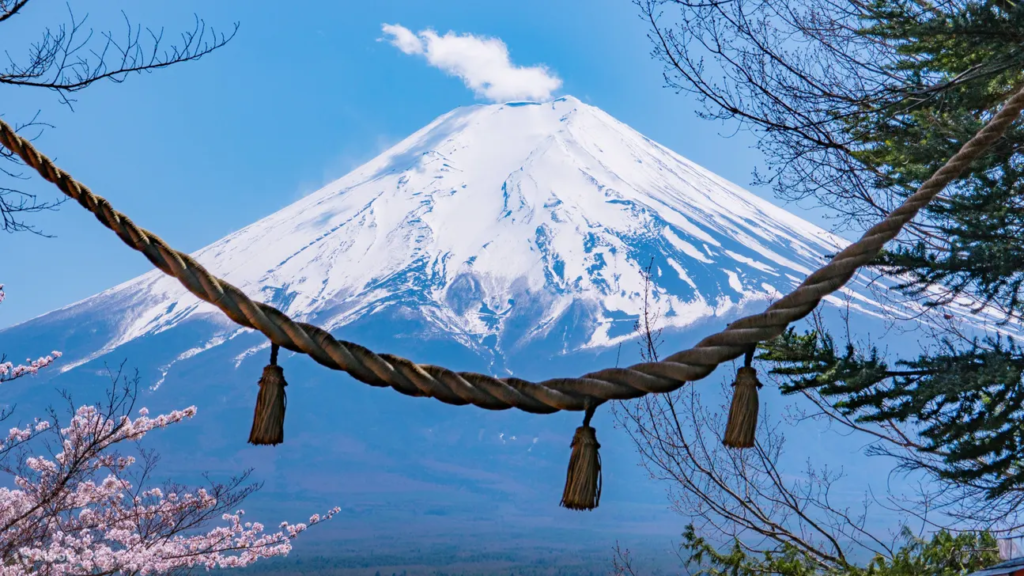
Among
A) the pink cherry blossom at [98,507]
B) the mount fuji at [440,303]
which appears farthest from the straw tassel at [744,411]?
the mount fuji at [440,303]

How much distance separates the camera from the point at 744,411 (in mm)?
1394

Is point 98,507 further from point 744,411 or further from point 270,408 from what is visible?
point 744,411

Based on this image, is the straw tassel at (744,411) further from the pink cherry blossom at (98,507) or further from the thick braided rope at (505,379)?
the pink cherry blossom at (98,507)

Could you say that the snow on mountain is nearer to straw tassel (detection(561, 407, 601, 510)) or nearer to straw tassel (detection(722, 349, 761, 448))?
straw tassel (detection(722, 349, 761, 448))

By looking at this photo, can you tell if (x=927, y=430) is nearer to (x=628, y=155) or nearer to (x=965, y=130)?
(x=965, y=130)

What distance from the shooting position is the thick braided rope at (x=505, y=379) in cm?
101

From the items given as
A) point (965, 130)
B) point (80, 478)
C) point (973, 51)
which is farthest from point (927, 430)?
point (80, 478)

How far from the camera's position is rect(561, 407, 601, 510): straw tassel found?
49.3 inches

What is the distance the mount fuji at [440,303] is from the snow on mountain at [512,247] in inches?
8.3

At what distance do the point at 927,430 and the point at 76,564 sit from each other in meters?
4.96

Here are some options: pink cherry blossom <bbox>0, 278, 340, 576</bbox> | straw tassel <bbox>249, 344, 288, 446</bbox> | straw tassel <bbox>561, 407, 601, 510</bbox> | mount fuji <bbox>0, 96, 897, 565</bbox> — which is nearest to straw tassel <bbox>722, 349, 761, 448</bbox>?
straw tassel <bbox>561, 407, 601, 510</bbox>

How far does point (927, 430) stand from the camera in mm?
4328

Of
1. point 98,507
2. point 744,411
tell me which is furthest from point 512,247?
point 744,411

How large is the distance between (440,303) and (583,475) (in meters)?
80.1
